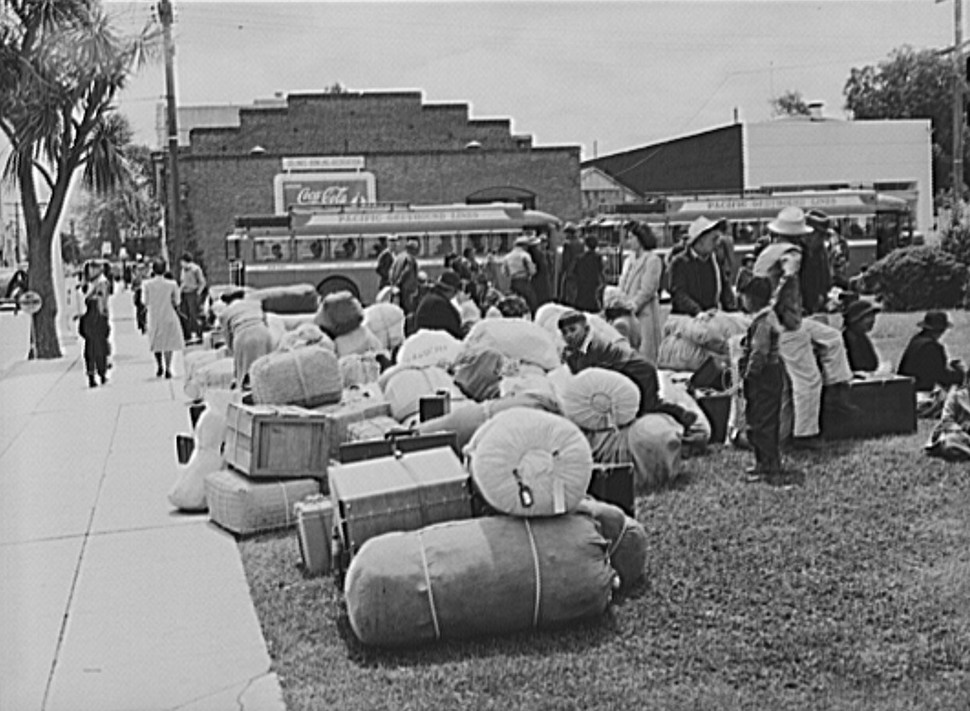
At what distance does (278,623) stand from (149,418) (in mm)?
8476

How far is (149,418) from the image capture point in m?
14.8

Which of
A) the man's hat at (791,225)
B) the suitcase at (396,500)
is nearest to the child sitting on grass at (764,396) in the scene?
the man's hat at (791,225)

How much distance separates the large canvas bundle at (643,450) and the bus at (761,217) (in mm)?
22894

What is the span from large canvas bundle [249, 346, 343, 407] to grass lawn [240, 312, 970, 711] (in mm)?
1657

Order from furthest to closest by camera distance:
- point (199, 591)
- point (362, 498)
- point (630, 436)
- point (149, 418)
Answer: point (149, 418)
point (630, 436)
point (199, 591)
point (362, 498)

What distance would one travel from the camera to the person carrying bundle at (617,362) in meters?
8.91

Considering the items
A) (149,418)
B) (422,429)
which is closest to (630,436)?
(422,429)

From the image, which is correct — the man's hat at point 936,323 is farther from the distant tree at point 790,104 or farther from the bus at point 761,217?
the distant tree at point 790,104

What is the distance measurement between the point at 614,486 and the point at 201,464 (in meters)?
3.52

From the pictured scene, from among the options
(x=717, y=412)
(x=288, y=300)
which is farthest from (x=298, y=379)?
(x=288, y=300)

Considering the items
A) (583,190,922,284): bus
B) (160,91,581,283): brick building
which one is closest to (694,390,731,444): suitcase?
(583,190,922,284): bus

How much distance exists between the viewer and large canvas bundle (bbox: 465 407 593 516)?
608 cm

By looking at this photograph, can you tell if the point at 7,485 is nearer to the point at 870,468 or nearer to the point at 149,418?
the point at 149,418

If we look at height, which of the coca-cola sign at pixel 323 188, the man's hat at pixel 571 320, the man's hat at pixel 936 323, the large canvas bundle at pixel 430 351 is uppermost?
the coca-cola sign at pixel 323 188
